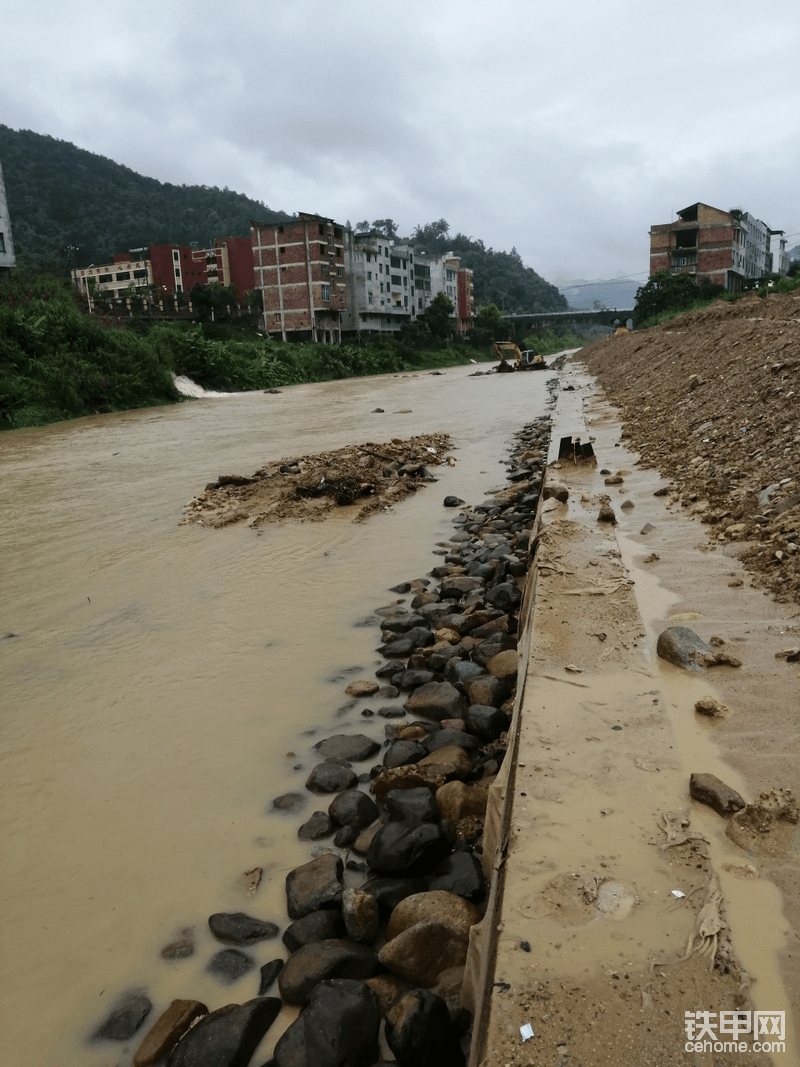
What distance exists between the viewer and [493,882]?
5.95ft

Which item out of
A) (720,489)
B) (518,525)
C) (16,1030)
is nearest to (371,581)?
(518,525)

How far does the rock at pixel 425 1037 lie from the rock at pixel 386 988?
0.52 feet

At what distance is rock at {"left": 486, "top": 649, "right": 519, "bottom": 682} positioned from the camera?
3.58 m

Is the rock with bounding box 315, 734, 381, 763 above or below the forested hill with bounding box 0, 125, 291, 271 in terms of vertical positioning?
below

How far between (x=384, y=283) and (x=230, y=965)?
223 ft

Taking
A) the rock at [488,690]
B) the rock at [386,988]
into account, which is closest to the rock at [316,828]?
the rock at [386,988]

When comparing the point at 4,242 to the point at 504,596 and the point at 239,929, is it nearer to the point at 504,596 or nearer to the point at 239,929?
the point at 504,596

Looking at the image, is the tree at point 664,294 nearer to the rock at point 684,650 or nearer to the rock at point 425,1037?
the rock at point 684,650

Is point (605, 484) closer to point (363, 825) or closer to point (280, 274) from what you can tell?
point (363, 825)

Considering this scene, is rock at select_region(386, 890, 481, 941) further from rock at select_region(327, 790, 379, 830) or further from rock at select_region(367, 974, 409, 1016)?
rock at select_region(327, 790, 379, 830)

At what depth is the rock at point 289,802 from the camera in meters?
2.90

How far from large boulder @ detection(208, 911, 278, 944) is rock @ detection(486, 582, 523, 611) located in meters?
2.65

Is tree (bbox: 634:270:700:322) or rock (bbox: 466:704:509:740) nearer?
rock (bbox: 466:704:509:740)

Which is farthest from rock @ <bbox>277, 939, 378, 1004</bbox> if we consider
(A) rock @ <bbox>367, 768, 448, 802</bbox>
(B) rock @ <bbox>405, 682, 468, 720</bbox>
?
(B) rock @ <bbox>405, 682, 468, 720</bbox>
